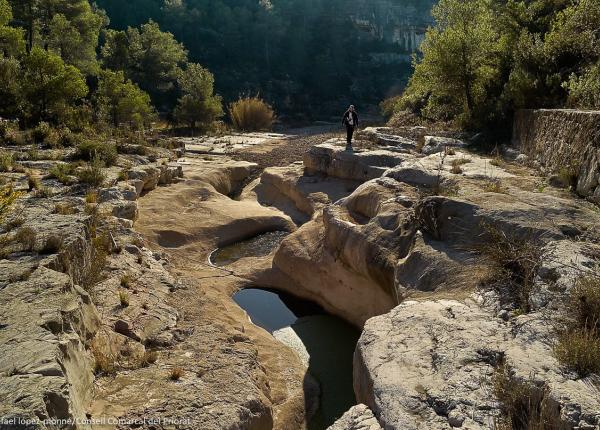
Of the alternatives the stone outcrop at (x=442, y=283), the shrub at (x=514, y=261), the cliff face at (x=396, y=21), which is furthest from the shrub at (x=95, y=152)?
the cliff face at (x=396, y=21)

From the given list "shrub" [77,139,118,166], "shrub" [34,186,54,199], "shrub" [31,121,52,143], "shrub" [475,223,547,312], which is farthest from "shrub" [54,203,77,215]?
"shrub" [31,121,52,143]

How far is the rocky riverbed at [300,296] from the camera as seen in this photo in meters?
4.71

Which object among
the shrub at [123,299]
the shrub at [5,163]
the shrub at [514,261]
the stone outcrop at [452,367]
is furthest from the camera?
the shrub at [5,163]

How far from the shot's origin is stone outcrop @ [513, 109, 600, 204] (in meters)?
8.04

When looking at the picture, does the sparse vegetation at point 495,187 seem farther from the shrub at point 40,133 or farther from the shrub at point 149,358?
the shrub at point 40,133

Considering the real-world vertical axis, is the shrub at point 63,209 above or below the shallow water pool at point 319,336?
above

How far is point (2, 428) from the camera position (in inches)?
152

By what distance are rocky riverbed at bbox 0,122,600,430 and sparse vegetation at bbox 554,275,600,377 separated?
136 millimetres

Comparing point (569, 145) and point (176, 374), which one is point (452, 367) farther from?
point (569, 145)

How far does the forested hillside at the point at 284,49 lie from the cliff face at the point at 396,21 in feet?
8.51

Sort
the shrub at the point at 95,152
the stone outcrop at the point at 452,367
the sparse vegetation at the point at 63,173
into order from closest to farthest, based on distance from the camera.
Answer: the stone outcrop at the point at 452,367, the sparse vegetation at the point at 63,173, the shrub at the point at 95,152

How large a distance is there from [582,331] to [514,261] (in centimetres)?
205

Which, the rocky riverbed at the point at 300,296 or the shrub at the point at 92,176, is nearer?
the rocky riverbed at the point at 300,296

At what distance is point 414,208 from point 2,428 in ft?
23.6
